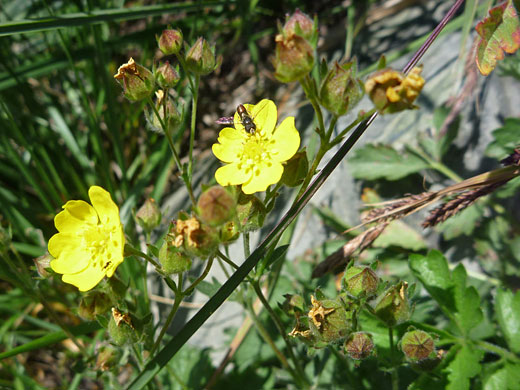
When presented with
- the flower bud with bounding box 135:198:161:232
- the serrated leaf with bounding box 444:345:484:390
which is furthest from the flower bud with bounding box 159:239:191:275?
the serrated leaf with bounding box 444:345:484:390

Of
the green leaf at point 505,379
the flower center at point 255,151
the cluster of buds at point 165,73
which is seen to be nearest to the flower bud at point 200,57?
the cluster of buds at point 165,73

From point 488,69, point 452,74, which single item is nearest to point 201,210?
point 488,69

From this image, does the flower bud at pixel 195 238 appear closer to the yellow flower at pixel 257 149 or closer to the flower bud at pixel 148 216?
the yellow flower at pixel 257 149

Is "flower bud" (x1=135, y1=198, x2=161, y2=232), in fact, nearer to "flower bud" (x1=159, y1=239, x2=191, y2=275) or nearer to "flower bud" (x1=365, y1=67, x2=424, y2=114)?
"flower bud" (x1=159, y1=239, x2=191, y2=275)

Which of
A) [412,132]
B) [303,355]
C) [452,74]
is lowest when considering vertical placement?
[303,355]

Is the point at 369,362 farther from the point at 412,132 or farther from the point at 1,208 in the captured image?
the point at 1,208

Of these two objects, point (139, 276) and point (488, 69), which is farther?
point (139, 276)
